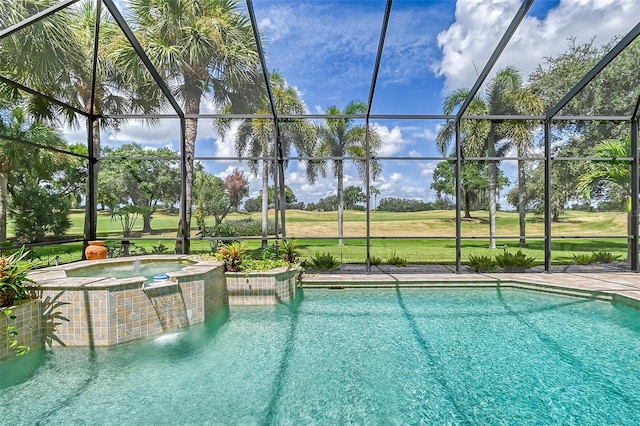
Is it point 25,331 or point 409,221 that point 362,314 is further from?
point 409,221

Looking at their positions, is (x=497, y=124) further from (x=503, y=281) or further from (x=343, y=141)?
(x=503, y=281)

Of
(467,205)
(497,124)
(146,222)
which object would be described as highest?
(497,124)

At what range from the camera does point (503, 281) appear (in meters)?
6.76

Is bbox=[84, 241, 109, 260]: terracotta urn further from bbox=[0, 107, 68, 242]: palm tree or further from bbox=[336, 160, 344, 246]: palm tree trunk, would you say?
bbox=[336, 160, 344, 246]: palm tree trunk

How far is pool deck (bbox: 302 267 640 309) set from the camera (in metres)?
5.92

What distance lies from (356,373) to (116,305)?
10.3ft

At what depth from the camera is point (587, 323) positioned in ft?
15.4

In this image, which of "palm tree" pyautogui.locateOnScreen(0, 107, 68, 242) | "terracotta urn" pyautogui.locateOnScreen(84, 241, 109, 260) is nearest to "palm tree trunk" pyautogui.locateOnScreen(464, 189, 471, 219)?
"terracotta urn" pyautogui.locateOnScreen(84, 241, 109, 260)

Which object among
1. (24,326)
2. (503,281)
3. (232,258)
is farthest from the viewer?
(503,281)

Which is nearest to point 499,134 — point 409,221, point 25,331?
point 409,221

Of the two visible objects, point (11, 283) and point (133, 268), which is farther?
point (133, 268)

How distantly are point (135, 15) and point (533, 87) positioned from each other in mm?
11715

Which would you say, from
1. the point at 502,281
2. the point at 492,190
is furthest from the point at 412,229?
the point at 502,281

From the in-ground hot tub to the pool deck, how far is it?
2.66 metres
